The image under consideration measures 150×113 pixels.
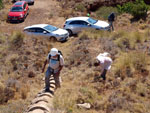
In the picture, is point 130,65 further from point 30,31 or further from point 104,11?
point 104,11

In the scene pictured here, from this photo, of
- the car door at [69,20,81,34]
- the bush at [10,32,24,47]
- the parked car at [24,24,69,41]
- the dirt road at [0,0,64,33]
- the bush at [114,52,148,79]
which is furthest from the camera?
the dirt road at [0,0,64,33]

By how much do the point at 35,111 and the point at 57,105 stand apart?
0.66 metres

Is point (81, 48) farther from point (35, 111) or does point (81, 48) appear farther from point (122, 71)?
point (35, 111)

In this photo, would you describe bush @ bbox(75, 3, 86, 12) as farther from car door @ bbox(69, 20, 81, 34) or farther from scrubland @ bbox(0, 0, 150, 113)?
scrubland @ bbox(0, 0, 150, 113)

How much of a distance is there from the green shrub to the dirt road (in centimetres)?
411

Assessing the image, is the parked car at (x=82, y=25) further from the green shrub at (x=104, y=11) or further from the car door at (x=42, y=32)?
the green shrub at (x=104, y=11)

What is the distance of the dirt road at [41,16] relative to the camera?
20.2 metres

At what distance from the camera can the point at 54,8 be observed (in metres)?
25.3

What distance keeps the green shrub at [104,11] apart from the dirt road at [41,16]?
4.11 metres

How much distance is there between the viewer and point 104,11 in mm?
22922

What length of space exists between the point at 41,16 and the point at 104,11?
675 centimetres

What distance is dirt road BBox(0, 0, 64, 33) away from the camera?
66.4 ft

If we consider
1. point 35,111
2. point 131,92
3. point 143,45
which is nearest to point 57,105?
point 35,111

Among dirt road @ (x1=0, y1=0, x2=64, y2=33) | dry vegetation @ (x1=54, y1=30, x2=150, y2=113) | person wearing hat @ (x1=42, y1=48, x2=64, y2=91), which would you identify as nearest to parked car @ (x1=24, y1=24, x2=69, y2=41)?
dry vegetation @ (x1=54, y1=30, x2=150, y2=113)
